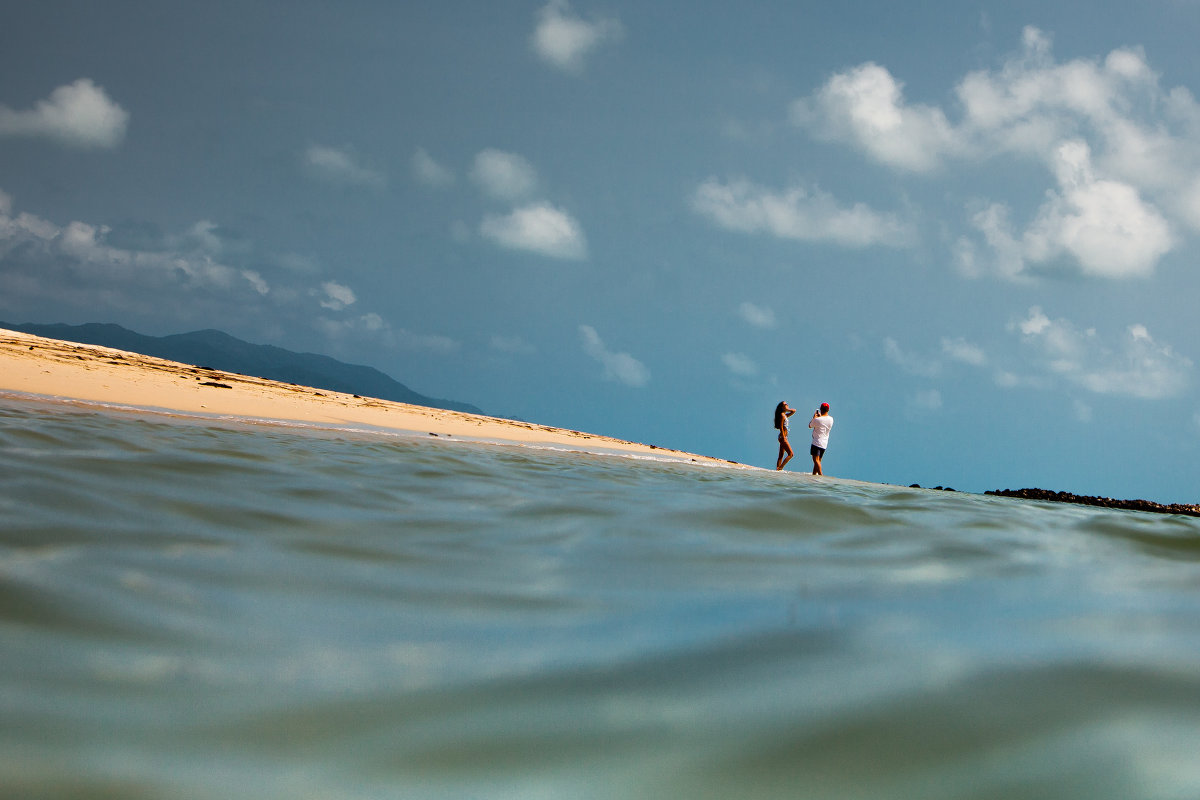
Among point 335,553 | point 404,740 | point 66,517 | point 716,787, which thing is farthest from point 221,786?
point 66,517

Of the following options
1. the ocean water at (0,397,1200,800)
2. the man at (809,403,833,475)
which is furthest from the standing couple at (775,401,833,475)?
the ocean water at (0,397,1200,800)

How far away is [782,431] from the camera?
19141 mm

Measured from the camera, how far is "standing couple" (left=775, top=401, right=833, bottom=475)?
18.8 metres

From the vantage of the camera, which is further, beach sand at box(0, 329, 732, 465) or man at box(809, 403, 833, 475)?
man at box(809, 403, 833, 475)

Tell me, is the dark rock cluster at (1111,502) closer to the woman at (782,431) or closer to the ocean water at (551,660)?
the woman at (782,431)

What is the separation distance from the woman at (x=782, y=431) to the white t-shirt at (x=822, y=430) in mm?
738

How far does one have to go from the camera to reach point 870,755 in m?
1.27

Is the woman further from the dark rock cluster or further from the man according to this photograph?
the dark rock cluster

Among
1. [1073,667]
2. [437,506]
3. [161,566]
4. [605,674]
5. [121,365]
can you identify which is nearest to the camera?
[605,674]

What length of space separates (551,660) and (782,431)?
1810 centimetres

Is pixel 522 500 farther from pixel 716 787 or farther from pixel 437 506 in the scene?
pixel 716 787

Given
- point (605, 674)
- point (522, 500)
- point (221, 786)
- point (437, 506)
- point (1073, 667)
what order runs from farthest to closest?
1. point (522, 500)
2. point (437, 506)
3. point (1073, 667)
4. point (605, 674)
5. point (221, 786)

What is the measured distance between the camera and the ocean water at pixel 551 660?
1.17 meters

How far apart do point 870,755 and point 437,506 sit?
331cm
